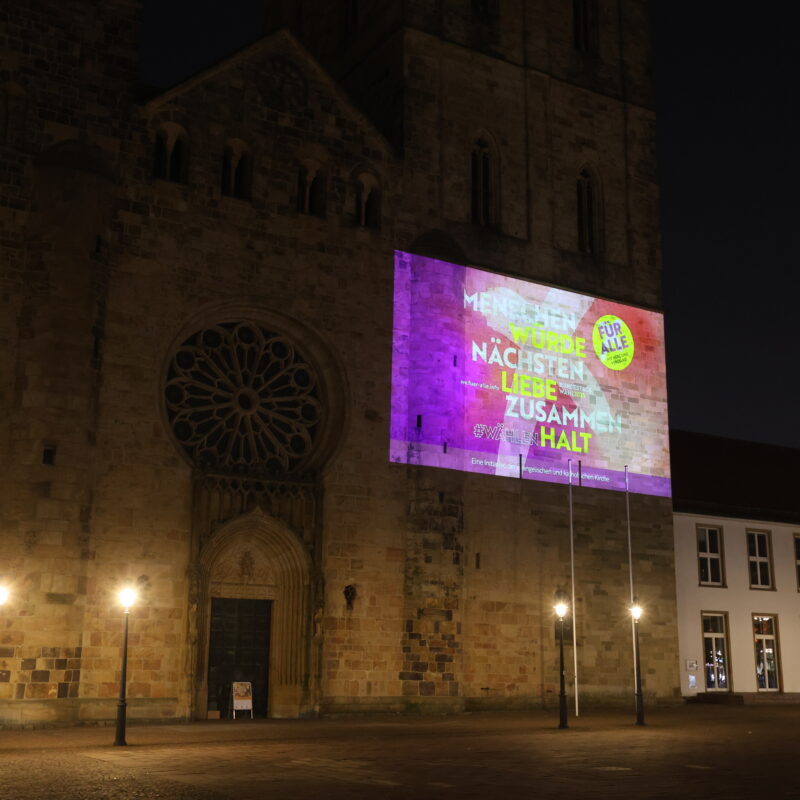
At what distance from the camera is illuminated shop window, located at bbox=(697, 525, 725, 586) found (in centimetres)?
3672

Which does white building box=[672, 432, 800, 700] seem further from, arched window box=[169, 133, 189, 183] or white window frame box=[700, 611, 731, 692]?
arched window box=[169, 133, 189, 183]

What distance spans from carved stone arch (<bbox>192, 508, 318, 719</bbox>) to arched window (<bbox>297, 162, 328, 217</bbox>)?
805 cm

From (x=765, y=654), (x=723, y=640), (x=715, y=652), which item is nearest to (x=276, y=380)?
(x=715, y=652)

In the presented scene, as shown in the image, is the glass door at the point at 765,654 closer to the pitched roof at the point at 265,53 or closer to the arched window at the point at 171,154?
the pitched roof at the point at 265,53

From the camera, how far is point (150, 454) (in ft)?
81.4

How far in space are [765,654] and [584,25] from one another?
70.8 feet

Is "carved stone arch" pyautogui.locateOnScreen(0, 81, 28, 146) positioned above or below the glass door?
above

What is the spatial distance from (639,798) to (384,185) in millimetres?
20433

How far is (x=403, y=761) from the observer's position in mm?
16219

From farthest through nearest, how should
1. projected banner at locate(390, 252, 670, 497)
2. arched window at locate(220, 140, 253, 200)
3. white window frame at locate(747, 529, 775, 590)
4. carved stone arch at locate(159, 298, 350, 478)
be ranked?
white window frame at locate(747, 529, 775, 590) < projected banner at locate(390, 252, 670, 497) < arched window at locate(220, 140, 253, 200) < carved stone arch at locate(159, 298, 350, 478)

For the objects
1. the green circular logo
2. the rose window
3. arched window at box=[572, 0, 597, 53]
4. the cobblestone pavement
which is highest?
arched window at box=[572, 0, 597, 53]

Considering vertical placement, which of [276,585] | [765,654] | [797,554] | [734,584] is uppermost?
[797,554]

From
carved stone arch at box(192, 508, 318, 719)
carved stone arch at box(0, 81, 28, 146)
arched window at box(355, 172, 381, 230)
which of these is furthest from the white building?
carved stone arch at box(0, 81, 28, 146)

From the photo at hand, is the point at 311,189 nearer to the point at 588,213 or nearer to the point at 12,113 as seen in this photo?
the point at 12,113
